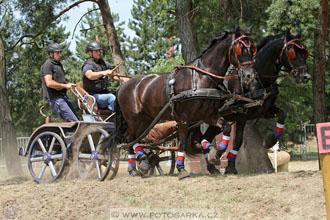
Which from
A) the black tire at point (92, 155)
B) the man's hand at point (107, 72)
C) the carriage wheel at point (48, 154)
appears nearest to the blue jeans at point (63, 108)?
the carriage wheel at point (48, 154)

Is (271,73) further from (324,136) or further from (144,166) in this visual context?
(324,136)

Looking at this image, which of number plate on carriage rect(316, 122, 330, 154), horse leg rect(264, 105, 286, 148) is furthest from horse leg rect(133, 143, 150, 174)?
number plate on carriage rect(316, 122, 330, 154)

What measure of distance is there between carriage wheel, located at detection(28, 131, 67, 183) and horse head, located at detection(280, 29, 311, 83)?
4185 millimetres

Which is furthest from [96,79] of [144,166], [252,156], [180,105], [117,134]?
[252,156]

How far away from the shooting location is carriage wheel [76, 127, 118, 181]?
8600 millimetres

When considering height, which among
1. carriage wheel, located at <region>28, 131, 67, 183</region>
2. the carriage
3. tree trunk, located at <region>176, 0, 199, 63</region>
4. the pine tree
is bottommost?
carriage wheel, located at <region>28, 131, 67, 183</region>

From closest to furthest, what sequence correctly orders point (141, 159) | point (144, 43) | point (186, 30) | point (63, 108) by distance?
1. point (141, 159)
2. point (63, 108)
3. point (186, 30)
4. point (144, 43)

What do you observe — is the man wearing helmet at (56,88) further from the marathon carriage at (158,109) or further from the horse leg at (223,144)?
the horse leg at (223,144)

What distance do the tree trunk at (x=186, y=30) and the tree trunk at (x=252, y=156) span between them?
2328 millimetres

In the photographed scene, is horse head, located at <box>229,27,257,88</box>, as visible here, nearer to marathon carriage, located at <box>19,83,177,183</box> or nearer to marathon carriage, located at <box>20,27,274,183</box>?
marathon carriage, located at <box>20,27,274,183</box>

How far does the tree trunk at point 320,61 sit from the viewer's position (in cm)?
950

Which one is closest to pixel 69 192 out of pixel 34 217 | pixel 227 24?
pixel 34 217

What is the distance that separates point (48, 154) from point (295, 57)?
4759 mm

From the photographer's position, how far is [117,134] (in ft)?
29.2
